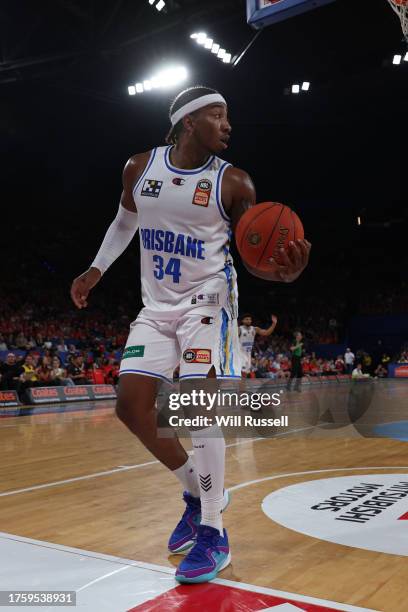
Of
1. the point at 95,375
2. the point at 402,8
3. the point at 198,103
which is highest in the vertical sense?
the point at 402,8

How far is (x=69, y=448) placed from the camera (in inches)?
238

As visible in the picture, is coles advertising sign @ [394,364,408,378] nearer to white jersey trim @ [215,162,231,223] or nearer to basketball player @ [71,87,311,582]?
basketball player @ [71,87,311,582]

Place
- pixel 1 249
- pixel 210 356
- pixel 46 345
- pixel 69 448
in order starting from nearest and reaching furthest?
1. pixel 210 356
2. pixel 69 448
3. pixel 46 345
4. pixel 1 249

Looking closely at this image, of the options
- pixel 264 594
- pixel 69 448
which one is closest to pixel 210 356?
pixel 264 594

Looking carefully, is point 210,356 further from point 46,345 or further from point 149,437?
point 46,345

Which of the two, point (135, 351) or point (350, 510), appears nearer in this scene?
point (135, 351)

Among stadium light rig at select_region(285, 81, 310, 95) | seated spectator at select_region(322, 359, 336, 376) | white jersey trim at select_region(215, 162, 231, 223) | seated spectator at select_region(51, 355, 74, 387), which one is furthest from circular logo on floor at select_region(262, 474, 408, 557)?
seated spectator at select_region(322, 359, 336, 376)

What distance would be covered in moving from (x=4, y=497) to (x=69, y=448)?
7.58ft

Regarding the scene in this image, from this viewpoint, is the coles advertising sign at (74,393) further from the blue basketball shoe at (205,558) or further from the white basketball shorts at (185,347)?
the blue basketball shoe at (205,558)

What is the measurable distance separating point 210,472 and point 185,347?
56 centimetres

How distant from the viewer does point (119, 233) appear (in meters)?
3.05

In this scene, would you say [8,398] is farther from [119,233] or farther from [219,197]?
[219,197]

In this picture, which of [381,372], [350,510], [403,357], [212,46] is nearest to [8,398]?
[212,46]

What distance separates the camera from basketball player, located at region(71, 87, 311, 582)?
2477 millimetres
